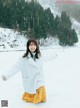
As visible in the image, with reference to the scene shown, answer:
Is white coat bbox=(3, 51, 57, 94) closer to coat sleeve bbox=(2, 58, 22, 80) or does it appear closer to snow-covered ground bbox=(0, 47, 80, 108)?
coat sleeve bbox=(2, 58, 22, 80)

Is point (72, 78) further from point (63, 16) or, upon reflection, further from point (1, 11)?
point (1, 11)

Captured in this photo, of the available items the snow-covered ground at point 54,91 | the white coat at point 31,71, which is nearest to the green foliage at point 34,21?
the snow-covered ground at point 54,91

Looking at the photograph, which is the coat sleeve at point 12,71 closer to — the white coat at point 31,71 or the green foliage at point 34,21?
the white coat at point 31,71

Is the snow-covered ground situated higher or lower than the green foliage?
lower

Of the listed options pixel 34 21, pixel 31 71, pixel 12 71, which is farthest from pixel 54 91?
pixel 34 21

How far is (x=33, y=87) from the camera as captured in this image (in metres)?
4.14

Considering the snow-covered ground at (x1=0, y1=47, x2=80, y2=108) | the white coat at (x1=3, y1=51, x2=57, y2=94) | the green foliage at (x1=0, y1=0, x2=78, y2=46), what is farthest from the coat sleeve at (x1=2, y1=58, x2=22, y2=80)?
the green foliage at (x1=0, y1=0, x2=78, y2=46)

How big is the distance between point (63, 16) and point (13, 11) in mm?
5843

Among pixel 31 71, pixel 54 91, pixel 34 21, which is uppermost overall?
pixel 34 21

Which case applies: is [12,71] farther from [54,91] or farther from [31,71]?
[54,91]

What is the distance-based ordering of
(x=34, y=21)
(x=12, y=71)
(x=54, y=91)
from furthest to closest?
1. (x=34, y=21)
2. (x=54, y=91)
3. (x=12, y=71)

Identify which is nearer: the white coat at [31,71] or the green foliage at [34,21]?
the white coat at [31,71]

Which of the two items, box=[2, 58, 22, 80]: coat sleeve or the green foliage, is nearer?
box=[2, 58, 22, 80]: coat sleeve

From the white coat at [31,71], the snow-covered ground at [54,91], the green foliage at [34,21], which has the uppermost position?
the green foliage at [34,21]
